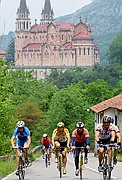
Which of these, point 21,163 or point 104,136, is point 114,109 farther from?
point 104,136

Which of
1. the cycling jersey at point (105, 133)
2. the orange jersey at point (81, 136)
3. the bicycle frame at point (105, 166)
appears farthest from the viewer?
the orange jersey at point (81, 136)

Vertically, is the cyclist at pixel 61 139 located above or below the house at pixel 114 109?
below

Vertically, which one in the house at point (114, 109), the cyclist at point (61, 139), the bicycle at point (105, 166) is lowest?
the bicycle at point (105, 166)

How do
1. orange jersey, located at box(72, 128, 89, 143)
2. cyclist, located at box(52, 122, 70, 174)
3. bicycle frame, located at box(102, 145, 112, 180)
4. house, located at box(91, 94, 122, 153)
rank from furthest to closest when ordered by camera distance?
house, located at box(91, 94, 122, 153) → cyclist, located at box(52, 122, 70, 174) → orange jersey, located at box(72, 128, 89, 143) → bicycle frame, located at box(102, 145, 112, 180)

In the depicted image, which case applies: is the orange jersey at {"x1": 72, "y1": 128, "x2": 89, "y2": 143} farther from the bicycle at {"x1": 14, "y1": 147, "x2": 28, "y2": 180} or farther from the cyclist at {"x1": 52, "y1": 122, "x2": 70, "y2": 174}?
the bicycle at {"x1": 14, "y1": 147, "x2": 28, "y2": 180}

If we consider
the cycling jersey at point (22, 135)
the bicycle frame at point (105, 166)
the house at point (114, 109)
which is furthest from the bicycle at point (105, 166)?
the house at point (114, 109)

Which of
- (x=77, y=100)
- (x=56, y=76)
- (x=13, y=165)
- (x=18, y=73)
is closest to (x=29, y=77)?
(x=18, y=73)

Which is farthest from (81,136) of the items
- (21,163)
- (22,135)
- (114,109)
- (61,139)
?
(114,109)

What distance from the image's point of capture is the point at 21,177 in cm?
1761

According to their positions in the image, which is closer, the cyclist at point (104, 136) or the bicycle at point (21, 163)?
the cyclist at point (104, 136)

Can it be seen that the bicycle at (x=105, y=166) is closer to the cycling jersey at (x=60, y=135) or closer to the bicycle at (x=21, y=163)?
the bicycle at (x=21, y=163)

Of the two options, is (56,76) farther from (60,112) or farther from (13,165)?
(13,165)

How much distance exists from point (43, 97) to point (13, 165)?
68235 mm

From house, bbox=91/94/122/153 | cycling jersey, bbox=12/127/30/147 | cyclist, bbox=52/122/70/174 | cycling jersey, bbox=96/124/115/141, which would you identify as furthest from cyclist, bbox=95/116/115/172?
house, bbox=91/94/122/153
